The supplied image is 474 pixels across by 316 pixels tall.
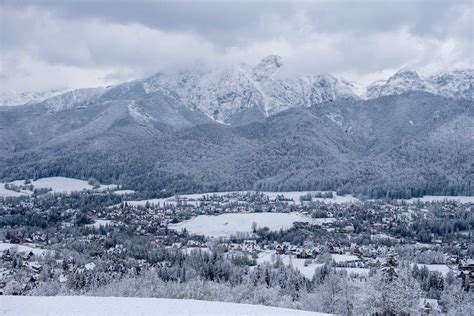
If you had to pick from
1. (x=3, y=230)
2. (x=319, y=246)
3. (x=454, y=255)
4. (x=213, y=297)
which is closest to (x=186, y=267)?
(x=213, y=297)

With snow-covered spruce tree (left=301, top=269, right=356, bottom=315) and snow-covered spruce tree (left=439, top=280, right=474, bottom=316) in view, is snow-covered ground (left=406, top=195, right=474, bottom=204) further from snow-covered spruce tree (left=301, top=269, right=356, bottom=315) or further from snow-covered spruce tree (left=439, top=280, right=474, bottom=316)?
snow-covered spruce tree (left=301, top=269, right=356, bottom=315)

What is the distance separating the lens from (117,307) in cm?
4172

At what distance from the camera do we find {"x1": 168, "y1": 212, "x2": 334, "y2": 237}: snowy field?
133250mm

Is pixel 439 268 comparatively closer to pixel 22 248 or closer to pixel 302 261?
pixel 302 261

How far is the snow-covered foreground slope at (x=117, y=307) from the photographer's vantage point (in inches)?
1538

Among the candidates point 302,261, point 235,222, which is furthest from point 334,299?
point 235,222

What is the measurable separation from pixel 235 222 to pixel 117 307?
10037 cm

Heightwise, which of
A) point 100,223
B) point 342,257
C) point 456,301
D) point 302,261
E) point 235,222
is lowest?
point 342,257

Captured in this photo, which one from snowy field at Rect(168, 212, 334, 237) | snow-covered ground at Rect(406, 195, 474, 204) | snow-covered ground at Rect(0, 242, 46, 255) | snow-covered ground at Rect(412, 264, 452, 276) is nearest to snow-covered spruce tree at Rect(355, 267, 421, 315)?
snow-covered ground at Rect(412, 264, 452, 276)

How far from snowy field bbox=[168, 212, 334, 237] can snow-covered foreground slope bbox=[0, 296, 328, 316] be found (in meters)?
83.1

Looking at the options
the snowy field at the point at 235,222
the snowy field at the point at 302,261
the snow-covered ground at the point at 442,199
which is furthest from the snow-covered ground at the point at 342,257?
the snow-covered ground at the point at 442,199

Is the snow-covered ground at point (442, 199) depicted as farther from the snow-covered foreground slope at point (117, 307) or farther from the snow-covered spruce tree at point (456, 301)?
the snow-covered foreground slope at point (117, 307)

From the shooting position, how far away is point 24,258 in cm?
9038

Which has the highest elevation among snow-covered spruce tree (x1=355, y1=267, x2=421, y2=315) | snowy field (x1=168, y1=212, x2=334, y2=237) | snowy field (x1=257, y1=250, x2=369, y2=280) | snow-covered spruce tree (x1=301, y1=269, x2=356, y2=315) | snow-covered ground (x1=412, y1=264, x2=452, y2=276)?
snow-covered spruce tree (x1=355, y1=267, x2=421, y2=315)
